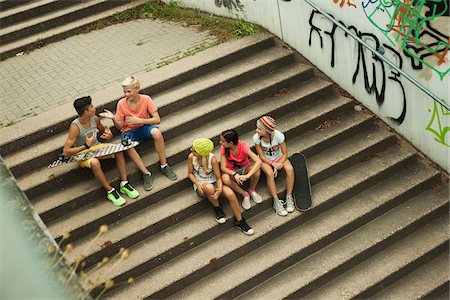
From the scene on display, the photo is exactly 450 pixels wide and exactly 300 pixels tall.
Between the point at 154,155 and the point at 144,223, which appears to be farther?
the point at 154,155

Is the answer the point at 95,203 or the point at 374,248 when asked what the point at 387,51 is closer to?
the point at 374,248

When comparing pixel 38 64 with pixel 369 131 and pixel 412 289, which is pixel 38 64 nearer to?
pixel 369 131

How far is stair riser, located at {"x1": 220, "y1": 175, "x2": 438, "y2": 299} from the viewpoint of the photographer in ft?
21.1

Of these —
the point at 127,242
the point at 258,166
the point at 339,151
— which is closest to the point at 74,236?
the point at 127,242

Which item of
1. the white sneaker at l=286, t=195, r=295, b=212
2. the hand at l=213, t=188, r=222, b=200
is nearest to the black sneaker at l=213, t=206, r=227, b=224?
the hand at l=213, t=188, r=222, b=200

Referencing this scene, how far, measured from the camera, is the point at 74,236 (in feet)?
21.6

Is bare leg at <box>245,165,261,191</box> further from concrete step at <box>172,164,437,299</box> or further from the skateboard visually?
concrete step at <box>172,164,437,299</box>

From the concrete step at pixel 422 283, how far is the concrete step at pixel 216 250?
126 cm

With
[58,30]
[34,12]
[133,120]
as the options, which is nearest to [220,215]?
[133,120]

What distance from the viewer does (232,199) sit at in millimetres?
6551

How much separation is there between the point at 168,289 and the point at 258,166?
182cm

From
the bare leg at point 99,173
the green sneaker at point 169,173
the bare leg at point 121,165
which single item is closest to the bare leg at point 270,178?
the green sneaker at point 169,173

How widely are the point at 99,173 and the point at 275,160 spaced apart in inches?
86.3

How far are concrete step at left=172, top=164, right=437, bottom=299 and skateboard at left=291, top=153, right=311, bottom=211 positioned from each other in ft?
0.83
